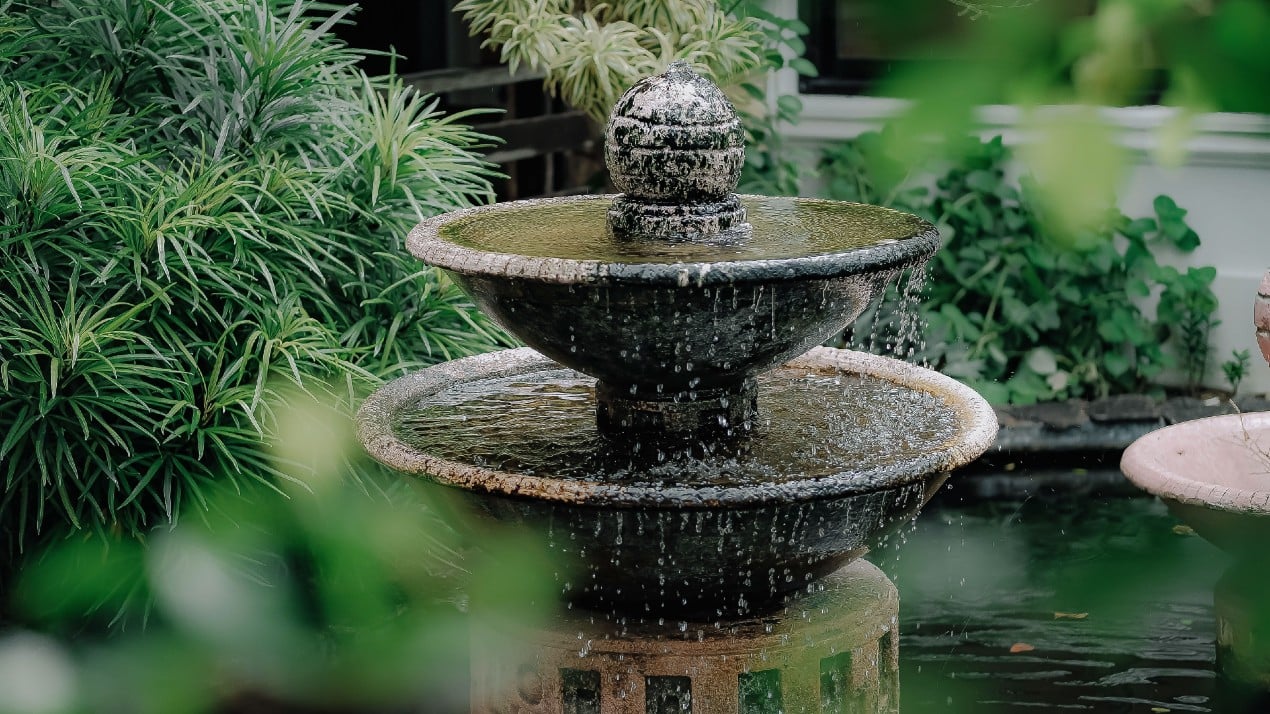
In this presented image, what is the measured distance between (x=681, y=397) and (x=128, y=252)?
159 cm

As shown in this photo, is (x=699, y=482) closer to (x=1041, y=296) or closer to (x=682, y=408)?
(x=682, y=408)

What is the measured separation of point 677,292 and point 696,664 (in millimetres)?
724

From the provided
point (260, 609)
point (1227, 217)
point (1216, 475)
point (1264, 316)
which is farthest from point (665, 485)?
point (1227, 217)

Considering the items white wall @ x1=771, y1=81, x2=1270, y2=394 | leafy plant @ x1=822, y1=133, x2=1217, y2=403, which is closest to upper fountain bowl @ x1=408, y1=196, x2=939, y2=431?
leafy plant @ x1=822, y1=133, x2=1217, y2=403

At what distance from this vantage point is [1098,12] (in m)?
0.84

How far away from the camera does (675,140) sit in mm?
2797

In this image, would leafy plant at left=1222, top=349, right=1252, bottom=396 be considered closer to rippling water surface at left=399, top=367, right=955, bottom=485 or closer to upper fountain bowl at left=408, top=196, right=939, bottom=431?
rippling water surface at left=399, top=367, right=955, bottom=485

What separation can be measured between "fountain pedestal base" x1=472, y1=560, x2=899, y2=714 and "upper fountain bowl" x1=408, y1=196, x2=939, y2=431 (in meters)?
0.45

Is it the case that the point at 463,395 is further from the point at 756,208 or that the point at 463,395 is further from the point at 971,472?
the point at 971,472

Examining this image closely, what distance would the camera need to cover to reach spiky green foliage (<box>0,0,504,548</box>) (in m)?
3.52

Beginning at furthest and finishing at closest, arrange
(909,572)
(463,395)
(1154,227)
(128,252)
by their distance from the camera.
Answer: (1154,227), (909,572), (128,252), (463,395)

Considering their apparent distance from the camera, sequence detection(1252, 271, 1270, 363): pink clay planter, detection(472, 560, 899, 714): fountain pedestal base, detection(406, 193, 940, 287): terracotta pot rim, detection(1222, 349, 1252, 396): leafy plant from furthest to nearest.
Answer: detection(1222, 349, 1252, 396): leafy plant
detection(1252, 271, 1270, 363): pink clay planter
detection(472, 560, 899, 714): fountain pedestal base
detection(406, 193, 940, 287): terracotta pot rim

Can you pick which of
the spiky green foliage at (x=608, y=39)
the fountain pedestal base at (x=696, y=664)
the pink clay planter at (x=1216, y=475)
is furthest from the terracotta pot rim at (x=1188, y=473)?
the spiky green foliage at (x=608, y=39)

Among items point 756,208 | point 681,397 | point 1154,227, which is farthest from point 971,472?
point 681,397
